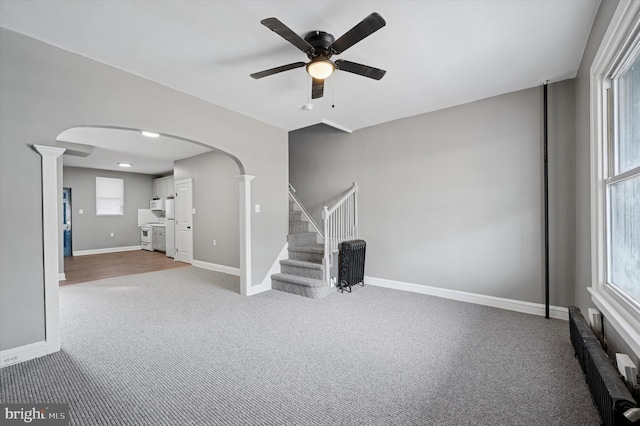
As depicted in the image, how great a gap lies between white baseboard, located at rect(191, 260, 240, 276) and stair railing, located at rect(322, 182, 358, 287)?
2.27 m

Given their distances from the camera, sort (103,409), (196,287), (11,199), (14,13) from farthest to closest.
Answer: (196,287)
(11,199)
(14,13)
(103,409)

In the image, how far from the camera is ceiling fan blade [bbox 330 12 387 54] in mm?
1751

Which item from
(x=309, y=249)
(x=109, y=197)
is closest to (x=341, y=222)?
(x=309, y=249)

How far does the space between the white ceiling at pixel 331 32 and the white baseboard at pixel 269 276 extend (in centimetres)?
247

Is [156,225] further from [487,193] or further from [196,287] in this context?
[487,193]

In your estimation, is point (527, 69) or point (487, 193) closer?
point (527, 69)

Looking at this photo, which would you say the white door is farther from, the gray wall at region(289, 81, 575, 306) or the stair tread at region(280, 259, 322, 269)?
the gray wall at region(289, 81, 575, 306)

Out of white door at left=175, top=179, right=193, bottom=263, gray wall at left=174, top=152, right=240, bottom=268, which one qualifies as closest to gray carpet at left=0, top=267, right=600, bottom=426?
gray wall at left=174, top=152, right=240, bottom=268

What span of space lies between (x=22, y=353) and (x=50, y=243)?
0.88 meters

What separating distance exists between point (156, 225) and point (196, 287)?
5.22 meters

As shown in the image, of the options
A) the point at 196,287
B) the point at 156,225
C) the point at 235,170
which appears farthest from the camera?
the point at 156,225

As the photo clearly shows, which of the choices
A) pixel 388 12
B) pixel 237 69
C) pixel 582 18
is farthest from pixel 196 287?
pixel 582 18

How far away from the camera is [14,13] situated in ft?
6.67

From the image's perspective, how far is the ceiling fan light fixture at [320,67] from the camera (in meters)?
2.24
